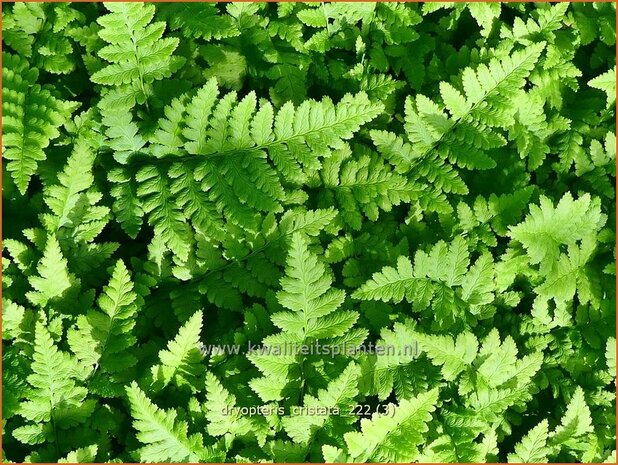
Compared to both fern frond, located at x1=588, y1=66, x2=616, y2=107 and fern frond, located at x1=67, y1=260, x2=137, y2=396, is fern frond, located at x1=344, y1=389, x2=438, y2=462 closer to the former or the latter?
fern frond, located at x1=67, y1=260, x2=137, y2=396

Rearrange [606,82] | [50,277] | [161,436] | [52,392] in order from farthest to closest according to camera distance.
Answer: [606,82] < [50,277] < [52,392] < [161,436]

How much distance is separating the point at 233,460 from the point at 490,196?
71.0 inches

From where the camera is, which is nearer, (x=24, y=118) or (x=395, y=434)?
(x=395, y=434)

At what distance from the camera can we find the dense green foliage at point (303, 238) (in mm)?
2709

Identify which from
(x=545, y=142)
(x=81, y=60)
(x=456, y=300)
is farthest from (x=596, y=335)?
(x=81, y=60)

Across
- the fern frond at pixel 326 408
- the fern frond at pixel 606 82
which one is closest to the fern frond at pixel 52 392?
the fern frond at pixel 326 408

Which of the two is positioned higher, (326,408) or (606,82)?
(606,82)

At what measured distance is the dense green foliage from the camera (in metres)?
2.71

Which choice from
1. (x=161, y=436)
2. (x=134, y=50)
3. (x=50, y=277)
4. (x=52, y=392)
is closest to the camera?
(x=161, y=436)

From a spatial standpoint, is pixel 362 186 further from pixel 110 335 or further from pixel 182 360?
pixel 110 335

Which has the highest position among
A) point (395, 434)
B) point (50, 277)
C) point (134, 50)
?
point (134, 50)

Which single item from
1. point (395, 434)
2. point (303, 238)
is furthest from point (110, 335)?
point (395, 434)

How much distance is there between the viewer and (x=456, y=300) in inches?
117

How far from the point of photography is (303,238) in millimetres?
2959
